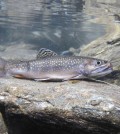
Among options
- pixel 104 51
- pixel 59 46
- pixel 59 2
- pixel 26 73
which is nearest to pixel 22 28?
pixel 59 46

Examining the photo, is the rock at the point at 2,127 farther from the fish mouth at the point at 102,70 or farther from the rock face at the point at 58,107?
the fish mouth at the point at 102,70

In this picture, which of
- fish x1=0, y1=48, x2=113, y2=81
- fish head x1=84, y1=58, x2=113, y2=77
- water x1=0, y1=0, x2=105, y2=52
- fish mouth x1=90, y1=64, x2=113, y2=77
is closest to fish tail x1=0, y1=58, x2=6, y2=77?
fish x1=0, y1=48, x2=113, y2=81

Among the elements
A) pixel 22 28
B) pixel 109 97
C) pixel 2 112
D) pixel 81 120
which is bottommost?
pixel 22 28

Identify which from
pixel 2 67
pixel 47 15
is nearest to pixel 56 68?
pixel 2 67

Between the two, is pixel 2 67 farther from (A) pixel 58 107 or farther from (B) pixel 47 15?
(B) pixel 47 15

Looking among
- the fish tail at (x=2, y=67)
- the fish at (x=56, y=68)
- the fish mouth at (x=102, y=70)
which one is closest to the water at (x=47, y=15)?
the fish at (x=56, y=68)

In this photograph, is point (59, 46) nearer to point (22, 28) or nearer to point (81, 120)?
point (22, 28)

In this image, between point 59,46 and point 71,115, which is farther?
point 59,46
